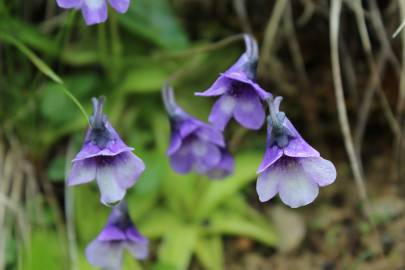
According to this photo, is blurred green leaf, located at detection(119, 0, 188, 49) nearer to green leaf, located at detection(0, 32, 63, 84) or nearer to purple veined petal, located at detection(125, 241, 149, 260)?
green leaf, located at detection(0, 32, 63, 84)

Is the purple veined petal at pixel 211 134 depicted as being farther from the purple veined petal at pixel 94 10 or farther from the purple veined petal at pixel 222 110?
the purple veined petal at pixel 94 10

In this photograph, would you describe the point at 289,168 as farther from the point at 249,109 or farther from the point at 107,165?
the point at 107,165

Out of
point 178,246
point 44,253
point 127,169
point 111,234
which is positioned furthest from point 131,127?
point 127,169

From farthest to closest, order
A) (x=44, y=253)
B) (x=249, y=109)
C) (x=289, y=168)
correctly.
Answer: (x=44, y=253)
(x=249, y=109)
(x=289, y=168)

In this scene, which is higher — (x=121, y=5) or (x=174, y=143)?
(x=121, y=5)

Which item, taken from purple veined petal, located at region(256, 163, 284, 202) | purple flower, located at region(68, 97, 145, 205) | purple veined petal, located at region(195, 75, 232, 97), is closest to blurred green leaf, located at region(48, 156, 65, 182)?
purple flower, located at region(68, 97, 145, 205)

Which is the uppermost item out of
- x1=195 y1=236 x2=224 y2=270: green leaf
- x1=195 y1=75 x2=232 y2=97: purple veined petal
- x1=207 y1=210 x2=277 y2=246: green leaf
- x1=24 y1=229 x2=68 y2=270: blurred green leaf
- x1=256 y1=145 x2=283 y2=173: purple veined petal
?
x1=195 y1=75 x2=232 y2=97: purple veined petal

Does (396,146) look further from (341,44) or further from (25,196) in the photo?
(25,196)
